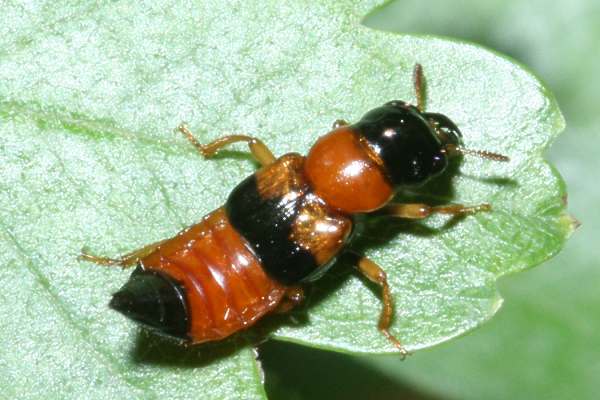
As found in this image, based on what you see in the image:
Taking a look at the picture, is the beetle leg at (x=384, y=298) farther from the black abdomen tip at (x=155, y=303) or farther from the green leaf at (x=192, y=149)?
the black abdomen tip at (x=155, y=303)

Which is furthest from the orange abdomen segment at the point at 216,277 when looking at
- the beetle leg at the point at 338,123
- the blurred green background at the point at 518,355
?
the blurred green background at the point at 518,355

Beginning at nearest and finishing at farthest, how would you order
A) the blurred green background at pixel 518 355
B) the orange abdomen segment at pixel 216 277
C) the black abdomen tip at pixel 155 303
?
the black abdomen tip at pixel 155 303, the orange abdomen segment at pixel 216 277, the blurred green background at pixel 518 355

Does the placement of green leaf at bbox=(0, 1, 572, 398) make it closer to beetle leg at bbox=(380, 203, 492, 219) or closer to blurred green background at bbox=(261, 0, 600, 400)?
beetle leg at bbox=(380, 203, 492, 219)

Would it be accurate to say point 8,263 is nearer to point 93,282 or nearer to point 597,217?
point 93,282

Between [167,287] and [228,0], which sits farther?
[228,0]

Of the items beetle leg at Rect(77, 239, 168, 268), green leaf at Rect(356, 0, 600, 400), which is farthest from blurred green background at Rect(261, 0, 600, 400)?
beetle leg at Rect(77, 239, 168, 268)

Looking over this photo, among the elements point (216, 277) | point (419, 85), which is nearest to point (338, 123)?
point (419, 85)

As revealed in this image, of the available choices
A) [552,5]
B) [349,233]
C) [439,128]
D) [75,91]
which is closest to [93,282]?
[75,91]

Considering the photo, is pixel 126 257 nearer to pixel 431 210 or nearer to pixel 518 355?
pixel 431 210
